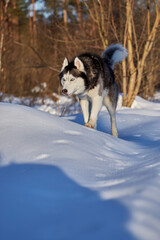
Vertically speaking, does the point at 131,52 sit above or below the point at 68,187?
above

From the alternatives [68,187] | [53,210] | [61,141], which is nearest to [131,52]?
[61,141]

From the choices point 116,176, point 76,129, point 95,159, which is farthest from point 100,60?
point 116,176

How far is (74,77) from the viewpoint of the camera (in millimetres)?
3965

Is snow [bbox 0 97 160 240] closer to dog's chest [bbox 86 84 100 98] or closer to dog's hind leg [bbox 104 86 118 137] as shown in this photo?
dog's chest [bbox 86 84 100 98]

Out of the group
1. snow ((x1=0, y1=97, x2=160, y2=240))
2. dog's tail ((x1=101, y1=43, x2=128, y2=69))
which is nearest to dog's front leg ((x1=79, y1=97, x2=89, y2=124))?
dog's tail ((x1=101, y1=43, x2=128, y2=69))

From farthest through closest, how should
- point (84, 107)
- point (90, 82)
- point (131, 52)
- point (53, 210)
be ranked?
point (131, 52), point (84, 107), point (90, 82), point (53, 210)

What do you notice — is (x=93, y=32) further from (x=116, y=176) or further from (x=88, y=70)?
(x=116, y=176)

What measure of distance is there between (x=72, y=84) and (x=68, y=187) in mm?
2573

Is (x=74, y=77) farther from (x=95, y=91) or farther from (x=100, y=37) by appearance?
(x=100, y=37)

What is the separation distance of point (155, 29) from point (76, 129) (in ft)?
16.5

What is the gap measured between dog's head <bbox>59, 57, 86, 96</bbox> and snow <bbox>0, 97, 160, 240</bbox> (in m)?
1.37

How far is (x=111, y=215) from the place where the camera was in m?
1.17

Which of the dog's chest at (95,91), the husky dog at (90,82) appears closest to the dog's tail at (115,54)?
the husky dog at (90,82)

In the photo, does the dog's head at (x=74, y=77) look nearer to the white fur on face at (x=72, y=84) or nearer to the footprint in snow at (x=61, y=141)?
the white fur on face at (x=72, y=84)
